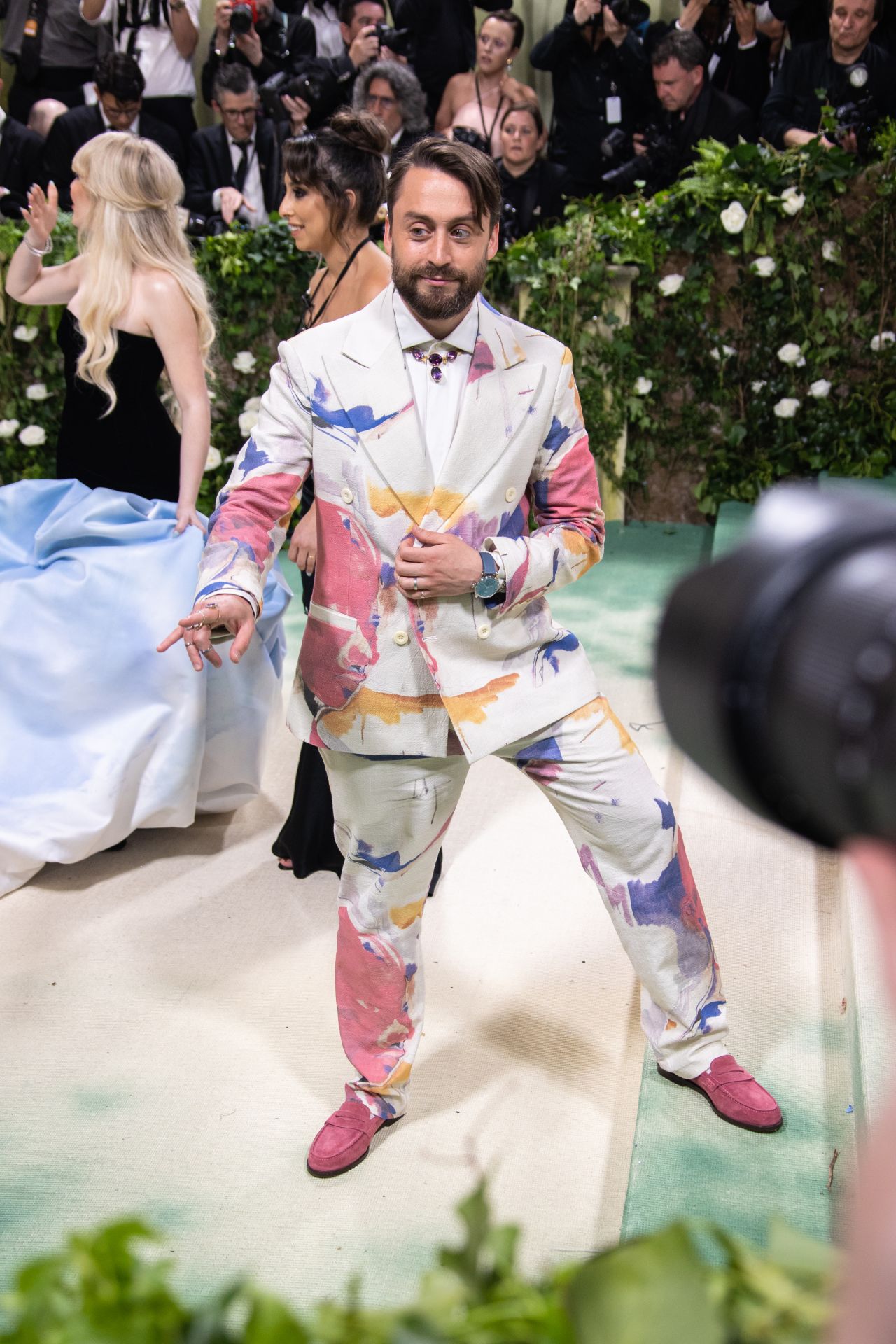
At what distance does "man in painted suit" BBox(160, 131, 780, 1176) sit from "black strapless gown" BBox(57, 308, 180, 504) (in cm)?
144

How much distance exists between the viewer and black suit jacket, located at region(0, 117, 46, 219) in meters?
6.38

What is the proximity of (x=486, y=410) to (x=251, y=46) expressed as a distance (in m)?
5.37

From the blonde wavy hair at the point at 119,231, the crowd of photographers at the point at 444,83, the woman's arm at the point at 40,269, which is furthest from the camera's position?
the crowd of photographers at the point at 444,83

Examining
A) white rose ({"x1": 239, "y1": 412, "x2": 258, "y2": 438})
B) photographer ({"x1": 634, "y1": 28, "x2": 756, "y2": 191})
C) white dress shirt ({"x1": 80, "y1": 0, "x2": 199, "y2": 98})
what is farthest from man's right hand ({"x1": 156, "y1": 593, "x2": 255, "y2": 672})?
white dress shirt ({"x1": 80, "y1": 0, "x2": 199, "y2": 98})

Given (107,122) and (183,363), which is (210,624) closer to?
(183,363)

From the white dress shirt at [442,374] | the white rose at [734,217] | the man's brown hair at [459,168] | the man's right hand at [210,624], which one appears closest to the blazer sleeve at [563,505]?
the white dress shirt at [442,374]

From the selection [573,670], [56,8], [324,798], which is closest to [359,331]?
[573,670]

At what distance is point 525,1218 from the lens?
6.97 ft

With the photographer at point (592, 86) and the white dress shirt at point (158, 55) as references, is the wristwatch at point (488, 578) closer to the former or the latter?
the photographer at point (592, 86)

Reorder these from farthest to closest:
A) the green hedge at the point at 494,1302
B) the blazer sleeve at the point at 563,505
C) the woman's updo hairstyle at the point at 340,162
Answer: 1. the woman's updo hairstyle at the point at 340,162
2. the blazer sleeve at the point at 563,505
3. the green hedge at the point at 494,1302

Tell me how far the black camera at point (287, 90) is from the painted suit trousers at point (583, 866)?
4584 millimetres

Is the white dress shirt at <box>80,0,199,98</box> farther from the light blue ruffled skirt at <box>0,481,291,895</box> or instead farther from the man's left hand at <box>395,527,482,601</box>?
the man's left hand at <box>395,527,482,601</box>

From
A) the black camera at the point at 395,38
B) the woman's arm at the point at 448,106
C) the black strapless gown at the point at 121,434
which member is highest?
the black camera at the point at 395,38

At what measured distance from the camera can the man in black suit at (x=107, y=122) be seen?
604 cm
